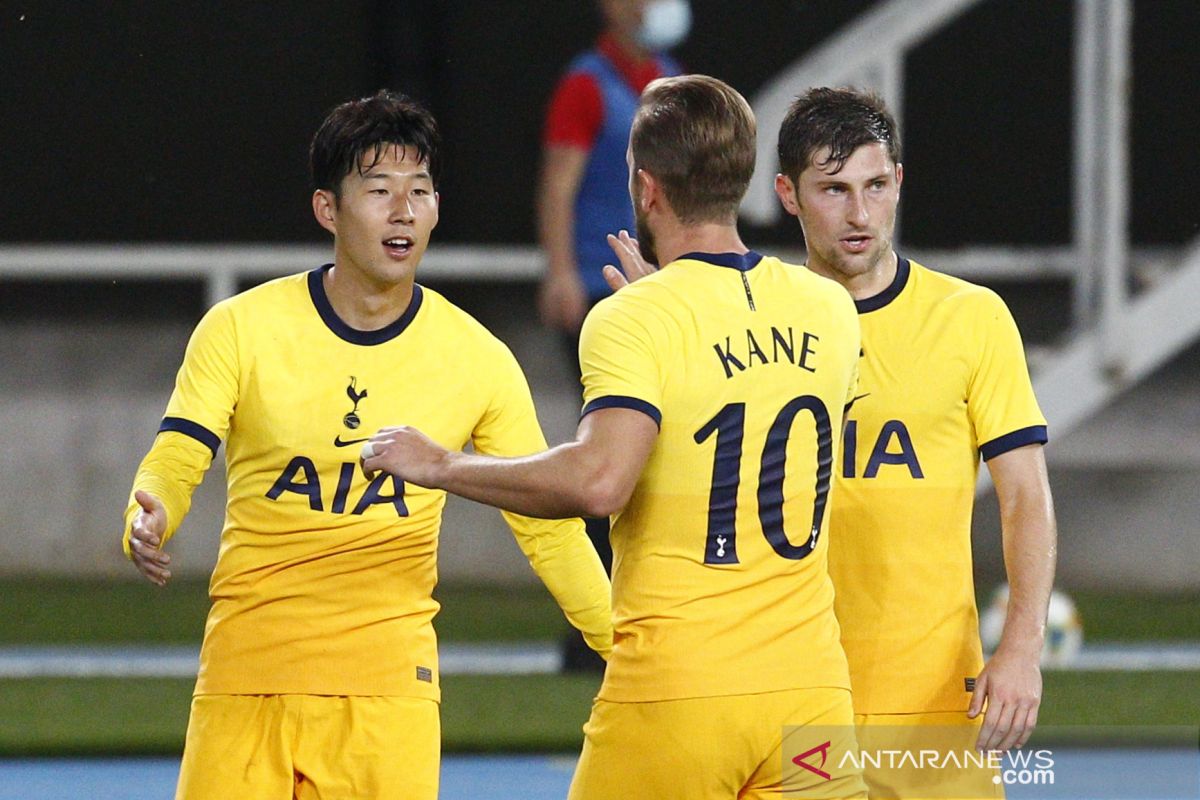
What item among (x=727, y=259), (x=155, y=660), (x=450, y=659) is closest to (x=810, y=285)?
(x=727, y=259)

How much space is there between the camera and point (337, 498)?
12.3 feet

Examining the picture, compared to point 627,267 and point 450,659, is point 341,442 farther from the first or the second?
point 450,659

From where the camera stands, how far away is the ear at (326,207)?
392cm

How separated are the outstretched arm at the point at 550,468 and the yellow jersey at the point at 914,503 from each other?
799 millimetres

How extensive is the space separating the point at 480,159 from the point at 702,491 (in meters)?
9.41

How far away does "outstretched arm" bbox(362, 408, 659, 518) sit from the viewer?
10.1 ft

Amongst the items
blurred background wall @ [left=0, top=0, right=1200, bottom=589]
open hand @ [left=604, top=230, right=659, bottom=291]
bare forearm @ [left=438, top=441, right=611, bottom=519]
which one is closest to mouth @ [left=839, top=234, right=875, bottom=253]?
open hand @ [left=604, top=230, right=659, bottom=291]

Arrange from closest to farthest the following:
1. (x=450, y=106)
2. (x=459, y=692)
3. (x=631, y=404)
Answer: (x=631, y=404) < (x=459, y=692) < (x=450, y=106)

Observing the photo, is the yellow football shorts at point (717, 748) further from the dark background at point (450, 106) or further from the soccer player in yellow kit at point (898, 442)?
the dark background at point (450, 106)

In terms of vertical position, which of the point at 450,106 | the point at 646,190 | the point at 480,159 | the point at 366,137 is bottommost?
the point at 646,190

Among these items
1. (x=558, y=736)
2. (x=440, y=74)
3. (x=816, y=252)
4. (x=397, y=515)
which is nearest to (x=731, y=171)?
(x=816, y=252)

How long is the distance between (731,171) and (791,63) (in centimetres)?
955

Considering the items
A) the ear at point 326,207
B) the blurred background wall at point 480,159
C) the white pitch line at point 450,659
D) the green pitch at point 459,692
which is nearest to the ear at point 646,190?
the ear at point 326,207

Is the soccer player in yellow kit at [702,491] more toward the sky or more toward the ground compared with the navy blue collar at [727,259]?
more toward the ground
